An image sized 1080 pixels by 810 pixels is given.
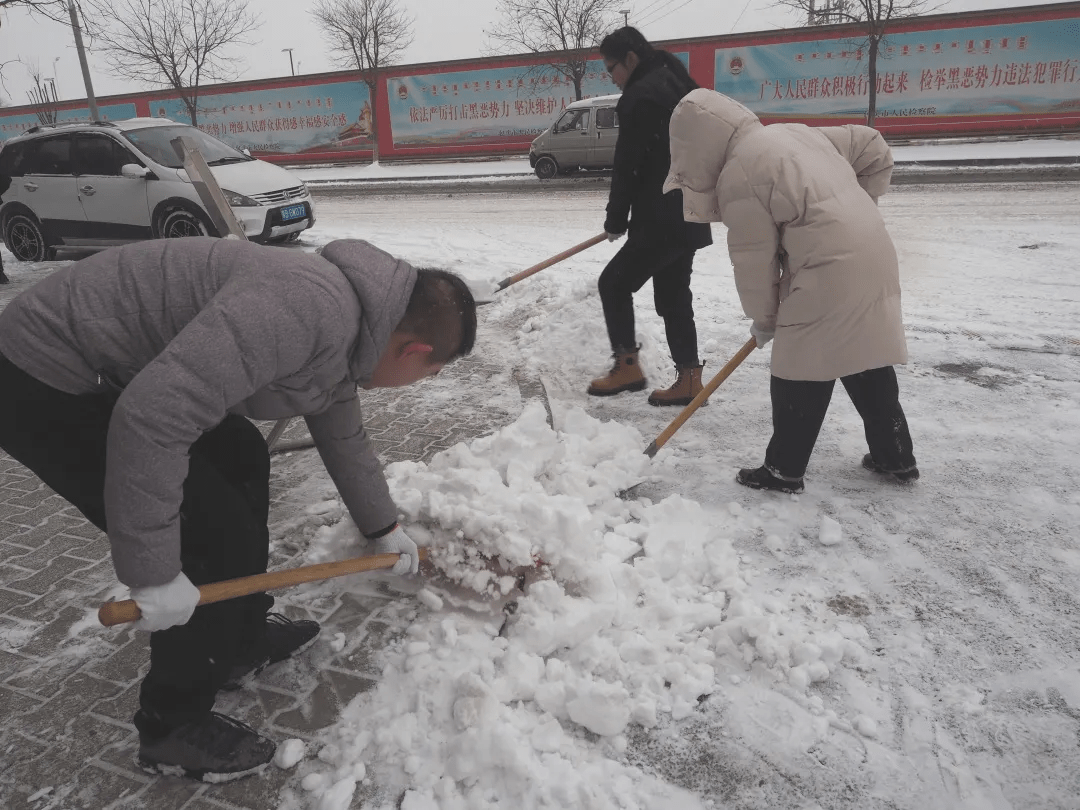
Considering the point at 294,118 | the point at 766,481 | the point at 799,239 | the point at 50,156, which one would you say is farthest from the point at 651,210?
the point at 294,118

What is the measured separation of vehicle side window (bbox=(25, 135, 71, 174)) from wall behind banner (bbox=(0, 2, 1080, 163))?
14768 millimetres

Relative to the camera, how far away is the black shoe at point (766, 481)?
3154 mm

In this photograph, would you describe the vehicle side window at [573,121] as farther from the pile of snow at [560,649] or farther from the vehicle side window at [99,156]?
the pile of snow at [560,649]

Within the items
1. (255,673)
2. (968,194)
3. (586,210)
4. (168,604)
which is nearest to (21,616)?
(255,673)

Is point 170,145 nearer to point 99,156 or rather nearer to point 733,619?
point 99,156

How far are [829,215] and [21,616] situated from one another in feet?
10.4

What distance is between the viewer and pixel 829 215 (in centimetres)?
272

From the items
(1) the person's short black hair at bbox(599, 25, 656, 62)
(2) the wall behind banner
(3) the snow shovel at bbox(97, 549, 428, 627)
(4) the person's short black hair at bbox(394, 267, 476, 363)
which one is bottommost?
(3) the snow shovel at bbox(97, 549, 428, 627)

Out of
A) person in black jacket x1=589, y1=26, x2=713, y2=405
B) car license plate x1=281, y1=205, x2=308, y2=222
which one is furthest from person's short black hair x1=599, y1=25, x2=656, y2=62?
car license plate x1=281, y1=205, x2=308, y2=222

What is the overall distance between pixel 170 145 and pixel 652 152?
719 cm

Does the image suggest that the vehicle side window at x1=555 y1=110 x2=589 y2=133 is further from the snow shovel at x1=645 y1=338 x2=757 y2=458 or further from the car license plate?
the snow shovel at x1=645 y1=338 x2=757 y2=458

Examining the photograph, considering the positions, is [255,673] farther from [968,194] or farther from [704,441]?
[968,194]

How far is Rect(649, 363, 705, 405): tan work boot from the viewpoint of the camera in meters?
4.14

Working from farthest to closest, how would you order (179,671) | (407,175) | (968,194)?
(407,175)
(968,194)
(179,671)
